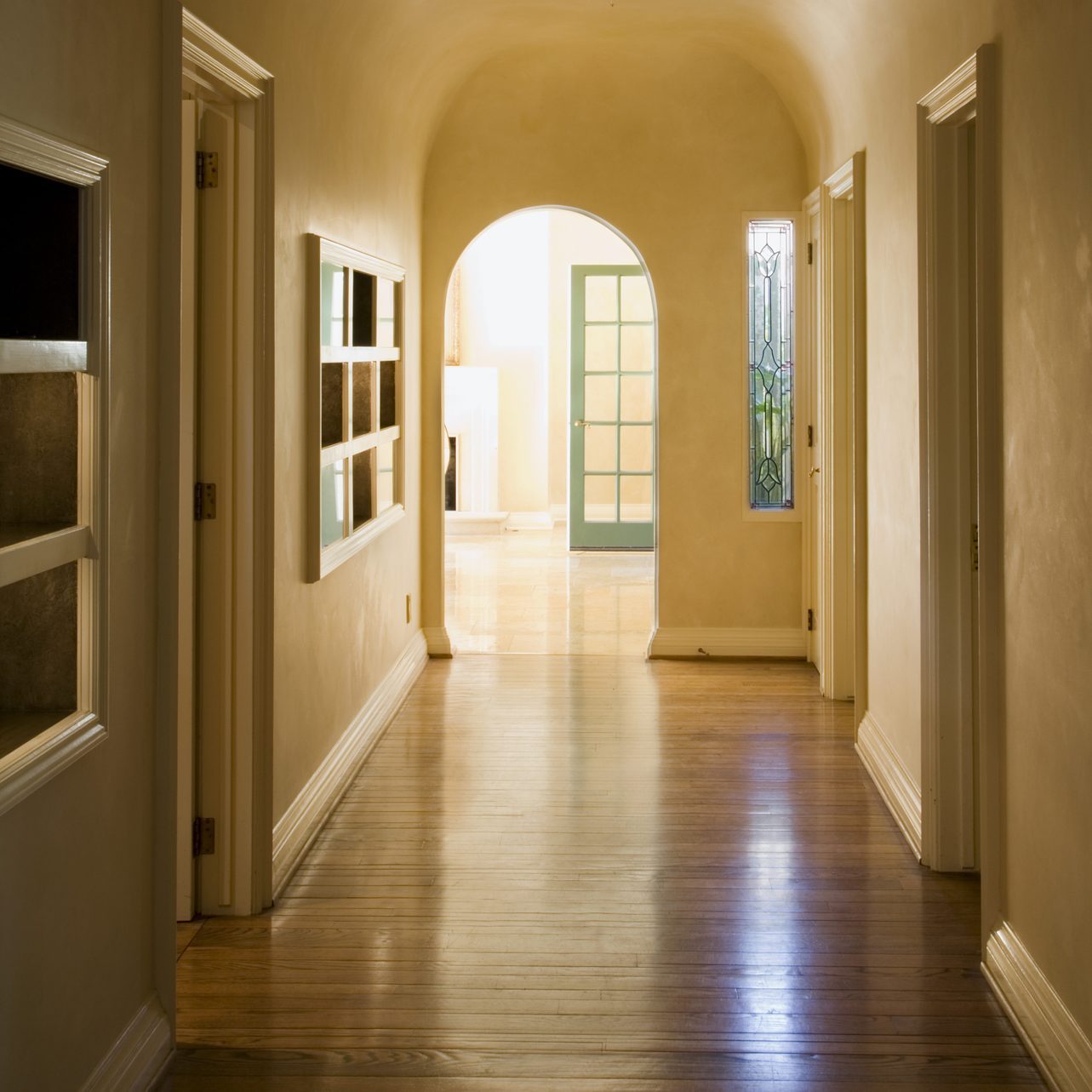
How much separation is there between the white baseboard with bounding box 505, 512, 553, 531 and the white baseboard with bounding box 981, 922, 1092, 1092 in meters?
9.37

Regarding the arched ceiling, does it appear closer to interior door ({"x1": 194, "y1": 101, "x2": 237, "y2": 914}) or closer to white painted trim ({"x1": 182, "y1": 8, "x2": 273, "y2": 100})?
white painted trim ({"x1": 182, "y1": 8, "x2": 273, "y2": 100})

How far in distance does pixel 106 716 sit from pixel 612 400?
312 inches

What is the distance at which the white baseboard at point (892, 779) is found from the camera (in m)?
4.04

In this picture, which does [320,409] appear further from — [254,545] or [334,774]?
[334,774]

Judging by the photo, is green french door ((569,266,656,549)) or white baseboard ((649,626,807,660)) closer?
white baseboard ((649,626,807,660))

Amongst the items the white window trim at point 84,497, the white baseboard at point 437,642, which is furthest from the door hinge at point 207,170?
the white baseboard at point 437,642

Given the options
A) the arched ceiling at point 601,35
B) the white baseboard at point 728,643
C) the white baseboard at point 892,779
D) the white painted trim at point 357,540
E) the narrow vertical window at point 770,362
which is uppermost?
the arched ceiling at point 601,35

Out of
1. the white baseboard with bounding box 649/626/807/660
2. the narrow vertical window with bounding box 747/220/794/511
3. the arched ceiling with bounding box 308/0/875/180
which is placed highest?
the arched ceiling with bounding box 308/0/875/180

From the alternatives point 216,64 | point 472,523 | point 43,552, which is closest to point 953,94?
point 216,64

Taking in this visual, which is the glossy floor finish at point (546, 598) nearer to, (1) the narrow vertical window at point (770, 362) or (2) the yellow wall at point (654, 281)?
(2) the yellow wall at point (654, 281)

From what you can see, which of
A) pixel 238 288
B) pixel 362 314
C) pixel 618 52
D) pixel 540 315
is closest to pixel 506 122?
pixel 618 52

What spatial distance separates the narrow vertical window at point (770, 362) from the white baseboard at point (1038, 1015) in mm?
3911

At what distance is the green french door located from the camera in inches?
393

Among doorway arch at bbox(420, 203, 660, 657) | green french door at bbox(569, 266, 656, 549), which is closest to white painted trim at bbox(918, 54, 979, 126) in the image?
doorway arch at bbox(420, 203, 660, 657)
